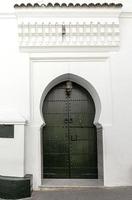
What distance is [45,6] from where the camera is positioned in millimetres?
7328

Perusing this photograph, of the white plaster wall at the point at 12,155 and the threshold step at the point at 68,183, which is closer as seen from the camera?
the white plaster wall at the point at 12,155

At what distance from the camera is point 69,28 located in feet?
24.6

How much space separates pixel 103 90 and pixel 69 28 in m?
1.77

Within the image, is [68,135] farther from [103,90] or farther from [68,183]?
[103,90]

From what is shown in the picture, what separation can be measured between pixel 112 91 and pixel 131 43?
135 centimetres

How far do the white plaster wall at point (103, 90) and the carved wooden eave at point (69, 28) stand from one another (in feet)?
0.96

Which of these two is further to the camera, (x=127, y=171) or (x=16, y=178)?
(x=127, y=171)

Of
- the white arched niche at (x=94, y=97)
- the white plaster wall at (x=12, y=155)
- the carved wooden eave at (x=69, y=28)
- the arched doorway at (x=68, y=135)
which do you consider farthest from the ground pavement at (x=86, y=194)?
the carved wooden eave at (x=69, y=28)

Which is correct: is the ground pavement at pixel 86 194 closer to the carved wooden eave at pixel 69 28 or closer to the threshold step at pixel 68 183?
the threshold step at pixel 68 183

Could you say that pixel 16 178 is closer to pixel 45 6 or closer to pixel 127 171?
pixel 127 171

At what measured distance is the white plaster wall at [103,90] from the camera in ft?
24.0

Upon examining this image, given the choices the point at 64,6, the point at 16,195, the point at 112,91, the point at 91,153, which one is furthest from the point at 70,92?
the point at 16,195

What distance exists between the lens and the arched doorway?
26.2ft

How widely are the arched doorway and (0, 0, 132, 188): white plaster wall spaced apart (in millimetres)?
745
